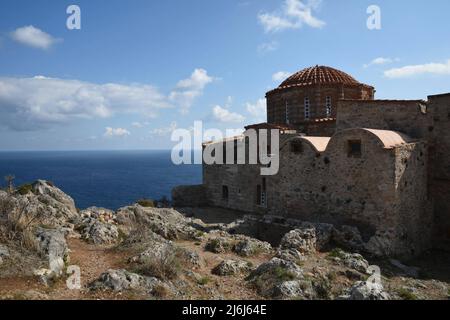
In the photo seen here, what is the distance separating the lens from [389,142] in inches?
596

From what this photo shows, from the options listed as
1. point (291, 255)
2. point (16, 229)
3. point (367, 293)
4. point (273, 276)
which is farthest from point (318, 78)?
point (16, 229)

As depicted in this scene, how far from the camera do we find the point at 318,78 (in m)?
25.1

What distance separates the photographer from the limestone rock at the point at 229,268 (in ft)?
36.3

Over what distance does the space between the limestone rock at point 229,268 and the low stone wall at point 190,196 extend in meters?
15.8

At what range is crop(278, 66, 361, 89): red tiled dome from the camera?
24.9 meters

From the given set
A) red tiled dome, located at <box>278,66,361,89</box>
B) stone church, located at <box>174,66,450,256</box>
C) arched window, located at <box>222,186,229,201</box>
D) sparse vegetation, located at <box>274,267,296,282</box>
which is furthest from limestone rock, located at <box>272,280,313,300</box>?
red tiled dome, located at <box>278,66,361,89</box>

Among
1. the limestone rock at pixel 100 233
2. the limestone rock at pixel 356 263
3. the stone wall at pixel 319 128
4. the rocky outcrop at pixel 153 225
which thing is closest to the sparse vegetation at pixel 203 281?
the limestone rock at pixel 100 233

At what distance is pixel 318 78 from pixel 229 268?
18.2 meters

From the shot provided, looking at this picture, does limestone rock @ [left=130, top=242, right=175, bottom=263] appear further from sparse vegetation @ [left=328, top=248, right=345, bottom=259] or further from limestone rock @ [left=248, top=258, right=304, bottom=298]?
sparse vegetation @ [left=328, top=248, right=345, bottom=259]

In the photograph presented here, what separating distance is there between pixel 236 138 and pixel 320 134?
19.8ft

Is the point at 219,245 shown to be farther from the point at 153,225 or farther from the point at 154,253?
the point at 153,225

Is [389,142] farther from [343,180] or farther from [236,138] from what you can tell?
[236,138]

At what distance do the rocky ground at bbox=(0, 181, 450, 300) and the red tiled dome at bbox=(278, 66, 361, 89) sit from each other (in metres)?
12.8
